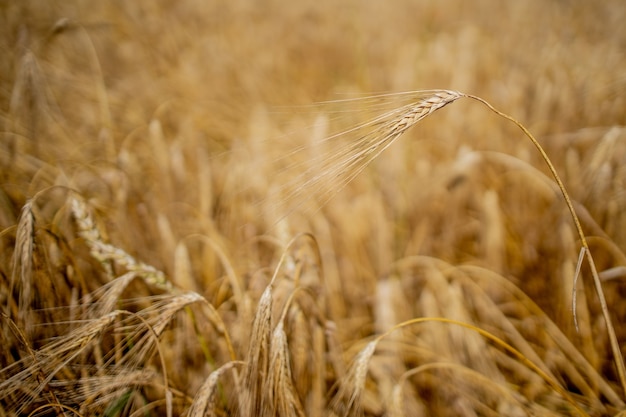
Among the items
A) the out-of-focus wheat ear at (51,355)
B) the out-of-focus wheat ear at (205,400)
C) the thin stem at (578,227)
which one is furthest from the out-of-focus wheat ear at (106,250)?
the thin stem at (578,227)

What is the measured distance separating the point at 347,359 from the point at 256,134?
1.31 m

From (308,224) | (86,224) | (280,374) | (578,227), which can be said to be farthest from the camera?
(308,224)

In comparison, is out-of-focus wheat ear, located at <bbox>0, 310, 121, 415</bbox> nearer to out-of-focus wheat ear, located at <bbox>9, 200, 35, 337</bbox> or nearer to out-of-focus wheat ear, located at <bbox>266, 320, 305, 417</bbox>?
out-of-focus wheat ear, located at <bbox>9, 200, 35, 337</bbox>

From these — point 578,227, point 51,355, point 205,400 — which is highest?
point 578,227

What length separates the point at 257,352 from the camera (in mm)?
628

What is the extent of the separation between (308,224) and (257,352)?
939mm

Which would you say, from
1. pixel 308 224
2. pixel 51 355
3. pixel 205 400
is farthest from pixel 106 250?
pixel 308 224

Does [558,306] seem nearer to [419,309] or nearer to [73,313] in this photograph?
[419,309]

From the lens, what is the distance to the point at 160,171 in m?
1.53

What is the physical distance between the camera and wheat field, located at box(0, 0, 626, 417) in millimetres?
695

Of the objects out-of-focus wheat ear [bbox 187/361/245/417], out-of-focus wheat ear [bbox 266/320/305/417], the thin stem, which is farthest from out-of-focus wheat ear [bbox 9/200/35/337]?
the thin stem

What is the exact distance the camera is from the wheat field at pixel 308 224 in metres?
0.69

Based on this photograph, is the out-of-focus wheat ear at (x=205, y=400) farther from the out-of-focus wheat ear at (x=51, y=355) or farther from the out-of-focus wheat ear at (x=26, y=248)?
the out-of-focus wheat ear at (x=26, y=248)

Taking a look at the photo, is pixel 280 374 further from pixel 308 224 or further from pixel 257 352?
pixel 308 224
